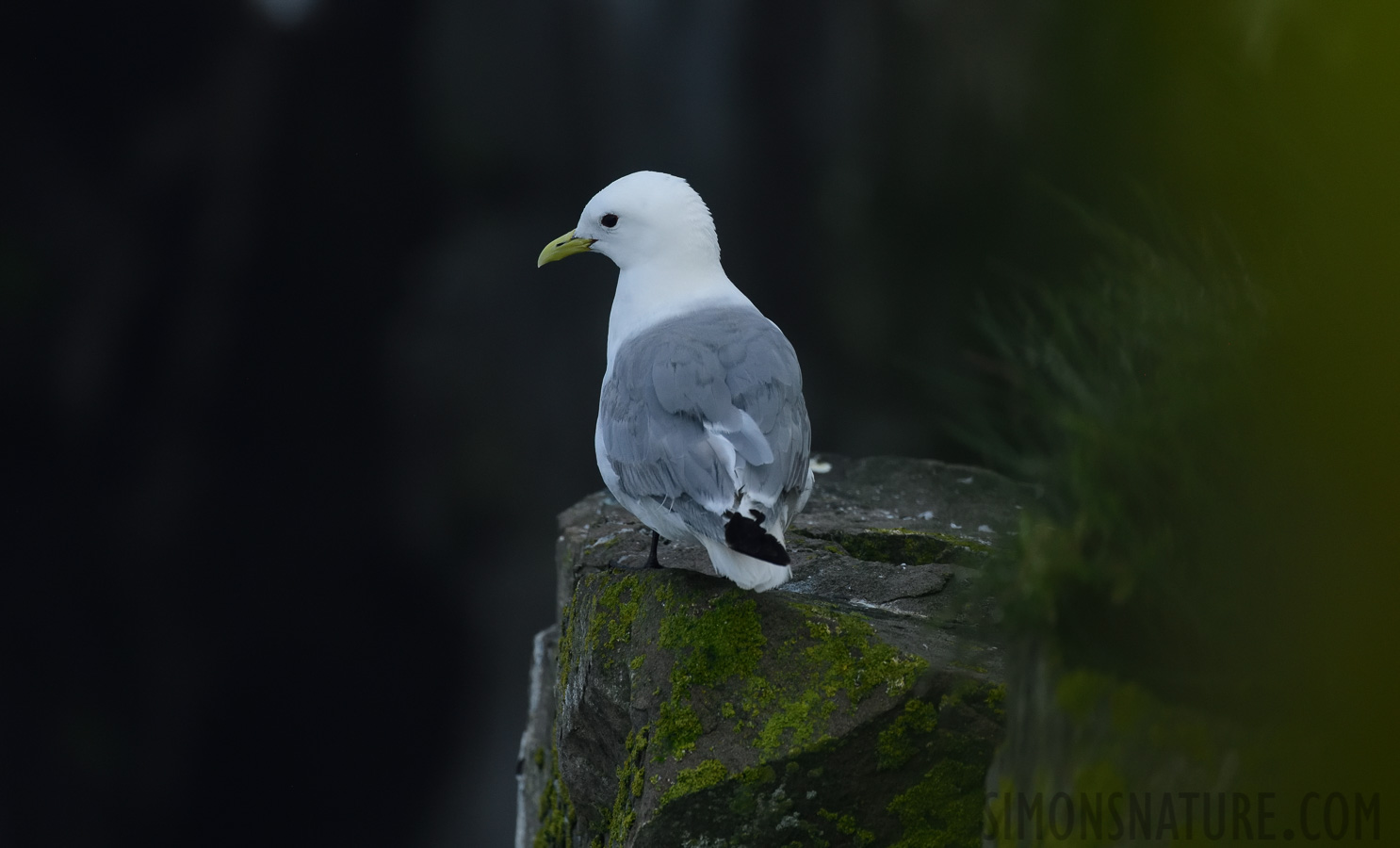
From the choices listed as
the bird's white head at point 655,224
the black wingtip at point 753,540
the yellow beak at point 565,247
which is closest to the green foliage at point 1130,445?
the black wingtip at point 753,540

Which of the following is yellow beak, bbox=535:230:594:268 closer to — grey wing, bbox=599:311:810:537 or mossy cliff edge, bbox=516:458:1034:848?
grey wing, bbox=599:311:810:537

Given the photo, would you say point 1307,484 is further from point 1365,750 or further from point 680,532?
point 680,532

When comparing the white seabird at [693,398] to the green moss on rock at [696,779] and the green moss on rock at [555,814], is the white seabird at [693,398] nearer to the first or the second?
the green moss on rock at [696,779]

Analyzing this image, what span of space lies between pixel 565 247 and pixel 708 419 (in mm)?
893

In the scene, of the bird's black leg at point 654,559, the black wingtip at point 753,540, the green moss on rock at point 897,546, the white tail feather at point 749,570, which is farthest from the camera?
the green moss on rock at point 897,546

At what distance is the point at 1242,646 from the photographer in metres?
1.17

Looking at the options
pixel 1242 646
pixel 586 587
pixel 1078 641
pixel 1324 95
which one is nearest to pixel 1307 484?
pixel 1242 646

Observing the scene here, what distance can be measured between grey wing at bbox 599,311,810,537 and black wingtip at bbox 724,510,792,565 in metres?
0.05

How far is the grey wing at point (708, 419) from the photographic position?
1.89 meters

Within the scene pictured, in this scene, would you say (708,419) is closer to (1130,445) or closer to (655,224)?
(655,224)

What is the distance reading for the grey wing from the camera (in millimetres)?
1893

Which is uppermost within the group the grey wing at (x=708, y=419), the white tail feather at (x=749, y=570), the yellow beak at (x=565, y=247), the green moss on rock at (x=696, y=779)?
the yellow beak at (x=565, y=247)

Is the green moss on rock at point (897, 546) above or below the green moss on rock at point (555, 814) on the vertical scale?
above

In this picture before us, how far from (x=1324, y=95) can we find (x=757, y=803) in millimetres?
1286
